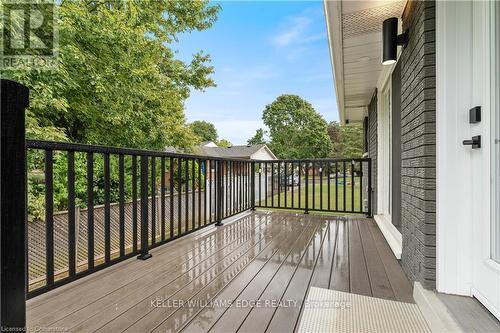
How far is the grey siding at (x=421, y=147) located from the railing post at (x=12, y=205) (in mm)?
1788

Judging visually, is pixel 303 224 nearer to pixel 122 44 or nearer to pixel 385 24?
pixel 385 24

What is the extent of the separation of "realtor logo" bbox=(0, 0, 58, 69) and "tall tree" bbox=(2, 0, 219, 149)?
15cm

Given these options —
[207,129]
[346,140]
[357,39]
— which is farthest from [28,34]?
[207,129]

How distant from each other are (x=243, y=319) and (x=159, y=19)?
29.9 ft

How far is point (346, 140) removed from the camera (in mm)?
27062

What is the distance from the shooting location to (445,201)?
138cm

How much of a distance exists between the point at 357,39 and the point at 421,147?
1571 millimetres

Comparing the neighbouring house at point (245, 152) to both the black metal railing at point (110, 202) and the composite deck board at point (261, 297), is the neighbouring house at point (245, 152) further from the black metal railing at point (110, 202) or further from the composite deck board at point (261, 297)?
the composite deck board at point (261, 297)

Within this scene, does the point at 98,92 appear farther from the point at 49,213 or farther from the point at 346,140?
the point at 346,140

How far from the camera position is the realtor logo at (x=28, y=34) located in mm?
4258

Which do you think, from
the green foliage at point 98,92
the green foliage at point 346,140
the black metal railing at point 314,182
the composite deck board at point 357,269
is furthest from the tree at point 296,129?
the composite deck board at point 357,269

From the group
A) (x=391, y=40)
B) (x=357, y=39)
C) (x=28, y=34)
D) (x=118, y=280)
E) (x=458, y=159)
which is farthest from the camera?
(x=28, y=34)

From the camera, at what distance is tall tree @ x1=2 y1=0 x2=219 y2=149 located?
481cm

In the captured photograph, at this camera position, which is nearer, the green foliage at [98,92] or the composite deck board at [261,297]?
the composite deck board at [261,297]
